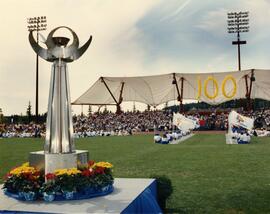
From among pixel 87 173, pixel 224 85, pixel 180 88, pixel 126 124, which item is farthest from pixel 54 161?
pixel 180 88

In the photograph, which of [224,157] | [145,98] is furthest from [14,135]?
[224,157]

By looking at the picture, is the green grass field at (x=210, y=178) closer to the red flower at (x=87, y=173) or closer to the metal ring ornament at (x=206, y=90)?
the red flower at (x=87, y=173)

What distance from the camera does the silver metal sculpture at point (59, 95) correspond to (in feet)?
24.5

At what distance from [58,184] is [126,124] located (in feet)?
156

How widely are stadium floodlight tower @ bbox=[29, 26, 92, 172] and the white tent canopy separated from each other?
4596 cm

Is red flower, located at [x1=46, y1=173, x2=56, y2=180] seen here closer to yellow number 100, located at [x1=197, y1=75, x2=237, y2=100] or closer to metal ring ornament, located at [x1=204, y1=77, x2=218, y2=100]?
yellow number 100, located at [x1=197, y1=75, x2=237, y2=100]

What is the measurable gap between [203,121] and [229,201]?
40.6 m

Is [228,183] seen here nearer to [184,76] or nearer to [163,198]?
[163,198]

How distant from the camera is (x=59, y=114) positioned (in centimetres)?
750

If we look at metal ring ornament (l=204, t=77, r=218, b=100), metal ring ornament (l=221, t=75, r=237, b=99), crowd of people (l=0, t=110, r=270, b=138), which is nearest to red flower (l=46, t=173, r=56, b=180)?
crowd of people (l=0, t=110, r=270, b=138)

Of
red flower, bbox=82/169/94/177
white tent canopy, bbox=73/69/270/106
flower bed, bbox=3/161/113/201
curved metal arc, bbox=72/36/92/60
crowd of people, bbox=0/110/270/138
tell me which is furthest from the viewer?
white tent canopy, bbox=73/69/270/106

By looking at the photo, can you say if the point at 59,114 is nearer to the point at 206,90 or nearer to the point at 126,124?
the point at 126,124

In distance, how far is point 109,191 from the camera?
716cm

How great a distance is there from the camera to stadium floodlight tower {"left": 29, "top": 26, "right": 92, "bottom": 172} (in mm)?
7250
